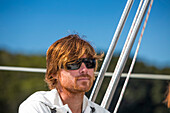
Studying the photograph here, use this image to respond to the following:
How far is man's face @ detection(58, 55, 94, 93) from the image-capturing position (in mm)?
784

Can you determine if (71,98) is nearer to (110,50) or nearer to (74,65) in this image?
(74,65)

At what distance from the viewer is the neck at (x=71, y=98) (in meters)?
0.83

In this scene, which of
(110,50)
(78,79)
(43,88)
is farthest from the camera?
(43,88)

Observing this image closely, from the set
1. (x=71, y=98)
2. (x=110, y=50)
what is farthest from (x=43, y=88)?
(x=71, y=98)

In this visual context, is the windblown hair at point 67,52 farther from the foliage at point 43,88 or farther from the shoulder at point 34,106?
the foliage at point 43,88

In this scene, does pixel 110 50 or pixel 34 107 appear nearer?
pixel 34 107

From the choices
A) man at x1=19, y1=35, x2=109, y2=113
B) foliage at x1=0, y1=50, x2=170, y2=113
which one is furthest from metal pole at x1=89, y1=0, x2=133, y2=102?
foliage at x1=0, y1=50, x2=170, y2=113

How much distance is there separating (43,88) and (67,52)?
7.56 meters

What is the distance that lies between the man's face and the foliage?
272 inches

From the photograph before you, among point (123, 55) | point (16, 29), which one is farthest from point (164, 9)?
point (123, 55)

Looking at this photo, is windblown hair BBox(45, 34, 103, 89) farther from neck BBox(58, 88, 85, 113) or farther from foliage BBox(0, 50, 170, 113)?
foliage BBox(0, 50, 170, 113)

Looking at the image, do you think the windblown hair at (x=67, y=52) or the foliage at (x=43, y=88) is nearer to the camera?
the windblown hair at (x=67, y=52)

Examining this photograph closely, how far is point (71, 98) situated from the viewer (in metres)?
0.83

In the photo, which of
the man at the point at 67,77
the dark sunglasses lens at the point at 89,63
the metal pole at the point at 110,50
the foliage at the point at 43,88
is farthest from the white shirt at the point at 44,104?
the foliage at the point at 43,88
